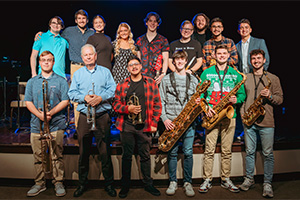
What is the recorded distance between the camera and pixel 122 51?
3.43 metres

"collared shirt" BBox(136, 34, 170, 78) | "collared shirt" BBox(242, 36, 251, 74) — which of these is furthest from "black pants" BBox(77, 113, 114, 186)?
"collared shirt" BBox(242, 36, 251, 74)

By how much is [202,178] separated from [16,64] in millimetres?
5239

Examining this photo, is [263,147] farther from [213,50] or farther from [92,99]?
[92,99]

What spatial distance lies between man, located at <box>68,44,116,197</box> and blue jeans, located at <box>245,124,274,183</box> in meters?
1.91

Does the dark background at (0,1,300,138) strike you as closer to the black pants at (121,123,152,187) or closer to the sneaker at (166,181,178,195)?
the black pants at (121,123,152,187)

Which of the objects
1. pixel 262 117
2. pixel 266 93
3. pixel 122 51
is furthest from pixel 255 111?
pixel 122 51

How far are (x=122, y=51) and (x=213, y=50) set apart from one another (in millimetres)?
1484

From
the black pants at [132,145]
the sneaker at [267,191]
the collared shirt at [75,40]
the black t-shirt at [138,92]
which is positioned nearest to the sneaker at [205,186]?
the sneaker at [267,191]

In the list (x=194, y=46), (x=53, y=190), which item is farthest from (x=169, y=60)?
(x=53, y=190)

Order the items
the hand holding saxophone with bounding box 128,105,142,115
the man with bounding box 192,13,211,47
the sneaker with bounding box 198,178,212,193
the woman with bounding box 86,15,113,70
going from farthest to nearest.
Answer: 1. the man with bounding box 192,13,211,47
2. the woman with bounding box 86,15,113,70
3. the sneaker with bounding box 198,178,212,193
4. the hand holding saxophone with bounding box 128,105,142,115

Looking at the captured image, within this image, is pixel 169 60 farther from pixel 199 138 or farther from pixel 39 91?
pixel 39 91

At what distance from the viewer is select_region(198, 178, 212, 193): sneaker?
2988 mm

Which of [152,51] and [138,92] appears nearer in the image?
[138,92]

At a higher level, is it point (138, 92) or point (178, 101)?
point (138, 92)
